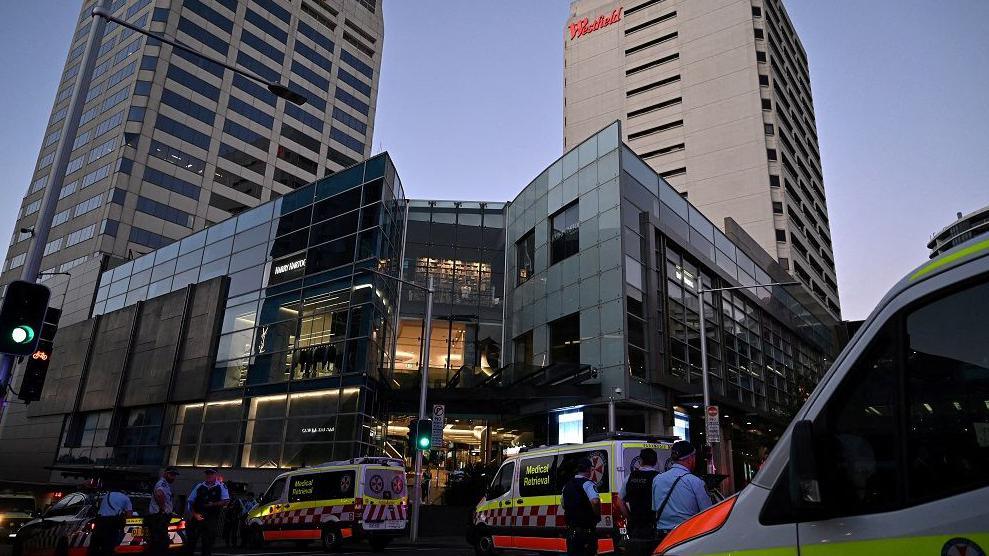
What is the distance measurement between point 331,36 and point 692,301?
70370 millimetres

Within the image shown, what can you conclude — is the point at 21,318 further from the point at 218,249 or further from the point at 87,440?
the point at 87,440

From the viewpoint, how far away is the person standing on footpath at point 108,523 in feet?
31.5

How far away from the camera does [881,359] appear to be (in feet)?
8.34

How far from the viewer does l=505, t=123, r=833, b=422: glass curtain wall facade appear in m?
23.7

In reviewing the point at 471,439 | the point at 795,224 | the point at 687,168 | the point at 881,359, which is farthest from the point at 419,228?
the point at 795,224

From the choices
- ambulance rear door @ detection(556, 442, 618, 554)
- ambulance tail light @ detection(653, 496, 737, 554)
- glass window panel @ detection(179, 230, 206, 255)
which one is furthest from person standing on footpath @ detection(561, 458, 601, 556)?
glass window panel @ detection(179, 230, 206, 255)

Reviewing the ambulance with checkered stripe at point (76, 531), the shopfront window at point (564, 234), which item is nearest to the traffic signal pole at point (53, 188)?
the ambulance with checkered stripe at point (76, 531)

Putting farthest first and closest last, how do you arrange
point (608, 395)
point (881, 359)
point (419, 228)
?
point (419, 228)
point (608, 395)
point (881, 359)

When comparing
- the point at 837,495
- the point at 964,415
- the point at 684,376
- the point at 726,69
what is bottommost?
the point at 837,495

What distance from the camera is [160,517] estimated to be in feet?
34.6

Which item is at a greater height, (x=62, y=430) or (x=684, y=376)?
(x=684, y=376)

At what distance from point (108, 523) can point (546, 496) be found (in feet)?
23.2

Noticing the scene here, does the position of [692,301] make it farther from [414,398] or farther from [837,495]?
[837,495]

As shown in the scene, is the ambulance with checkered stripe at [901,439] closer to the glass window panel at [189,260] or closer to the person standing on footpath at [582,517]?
the person standing on footpath at [582,517]
